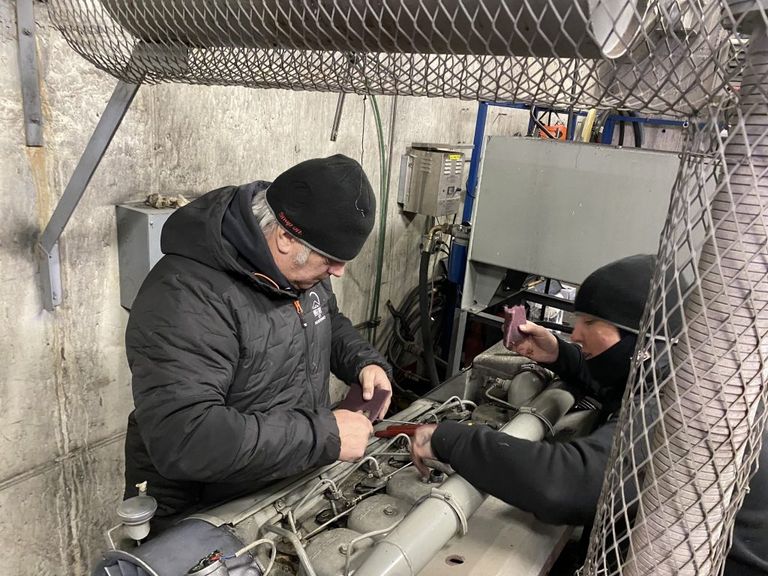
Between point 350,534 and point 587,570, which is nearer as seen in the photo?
point 587,570

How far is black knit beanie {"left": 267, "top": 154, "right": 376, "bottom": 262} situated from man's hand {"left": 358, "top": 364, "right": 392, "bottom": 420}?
457 millimetres

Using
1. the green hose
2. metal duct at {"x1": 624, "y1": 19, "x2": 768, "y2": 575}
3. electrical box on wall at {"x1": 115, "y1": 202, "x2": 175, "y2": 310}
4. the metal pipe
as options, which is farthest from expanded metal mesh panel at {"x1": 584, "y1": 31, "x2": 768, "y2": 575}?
the green hose

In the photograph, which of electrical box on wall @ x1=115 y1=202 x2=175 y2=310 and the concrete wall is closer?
the concrete wall

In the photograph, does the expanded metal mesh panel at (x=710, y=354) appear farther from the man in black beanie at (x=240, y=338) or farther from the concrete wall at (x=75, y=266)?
the concrete wall at (x=75, y=266)

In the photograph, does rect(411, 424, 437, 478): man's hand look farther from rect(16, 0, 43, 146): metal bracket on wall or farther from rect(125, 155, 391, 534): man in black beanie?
rect(16, 0, 43, 146): metal bracket on wall

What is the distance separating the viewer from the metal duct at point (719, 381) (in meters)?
0.55

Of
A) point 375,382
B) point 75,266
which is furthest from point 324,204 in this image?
point 75,266

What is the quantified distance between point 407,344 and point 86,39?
258 cm

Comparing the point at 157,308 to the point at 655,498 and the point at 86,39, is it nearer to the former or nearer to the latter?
the point at 86,39

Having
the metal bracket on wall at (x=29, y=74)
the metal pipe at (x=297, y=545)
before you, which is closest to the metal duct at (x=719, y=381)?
the metal pipe at (x=297, y=545)

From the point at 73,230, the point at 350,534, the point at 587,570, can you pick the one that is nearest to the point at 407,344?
the point at 73,230

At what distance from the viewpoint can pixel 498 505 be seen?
4.27 ft

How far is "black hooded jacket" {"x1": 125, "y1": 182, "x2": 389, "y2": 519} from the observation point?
1.08 meters

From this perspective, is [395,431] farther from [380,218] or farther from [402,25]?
[380,218]
